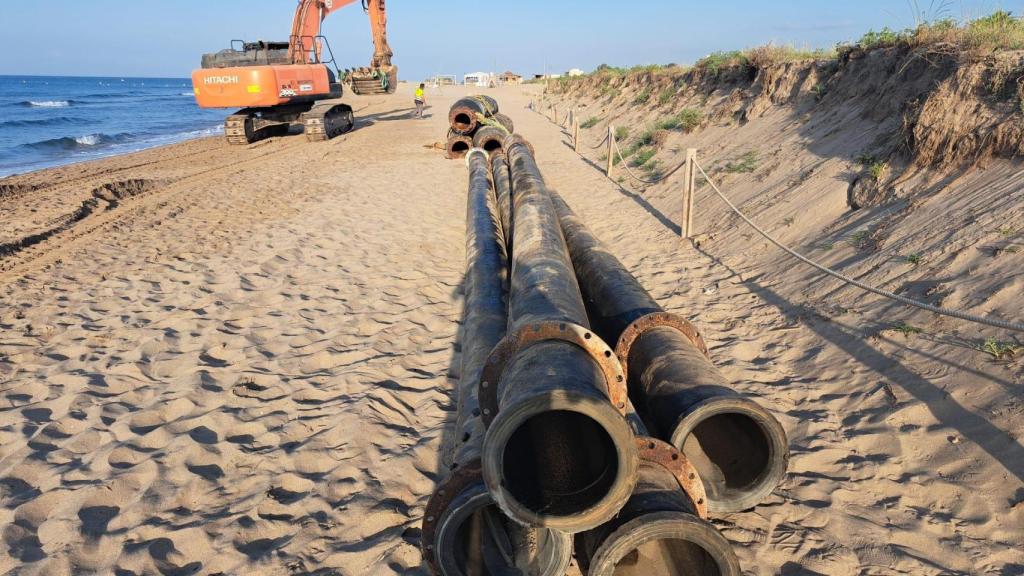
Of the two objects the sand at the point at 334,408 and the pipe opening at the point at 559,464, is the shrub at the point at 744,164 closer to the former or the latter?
the sand at the point at 334,408

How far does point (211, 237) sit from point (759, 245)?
7.53 meters

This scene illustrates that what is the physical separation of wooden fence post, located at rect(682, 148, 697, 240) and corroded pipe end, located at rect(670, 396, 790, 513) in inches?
199

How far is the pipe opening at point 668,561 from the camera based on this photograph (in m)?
2.35

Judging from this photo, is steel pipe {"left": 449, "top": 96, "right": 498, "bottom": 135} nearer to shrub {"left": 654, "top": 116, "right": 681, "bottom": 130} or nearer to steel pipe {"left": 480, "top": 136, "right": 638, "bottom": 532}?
shrub {"left": 654, "top": 116, "right": 681, "bottom": 130}

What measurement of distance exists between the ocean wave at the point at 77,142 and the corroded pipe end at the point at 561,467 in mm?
26367

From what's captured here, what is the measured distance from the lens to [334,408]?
401 centimetres

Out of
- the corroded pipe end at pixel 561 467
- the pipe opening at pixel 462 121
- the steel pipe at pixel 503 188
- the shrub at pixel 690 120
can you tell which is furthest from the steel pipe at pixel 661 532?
the pipe opening at pixel 462 121

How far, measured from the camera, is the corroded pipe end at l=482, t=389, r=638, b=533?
2064 mm

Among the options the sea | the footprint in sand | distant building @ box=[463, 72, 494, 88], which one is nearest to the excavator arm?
the sea

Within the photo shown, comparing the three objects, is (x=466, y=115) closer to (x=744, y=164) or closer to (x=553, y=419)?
(x=744, y=164)

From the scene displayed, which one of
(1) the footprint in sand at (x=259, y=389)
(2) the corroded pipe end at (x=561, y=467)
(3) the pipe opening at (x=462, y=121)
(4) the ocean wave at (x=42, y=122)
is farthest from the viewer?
(4) the ocean wave at (x=42, y=122)

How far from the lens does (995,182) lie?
536cm

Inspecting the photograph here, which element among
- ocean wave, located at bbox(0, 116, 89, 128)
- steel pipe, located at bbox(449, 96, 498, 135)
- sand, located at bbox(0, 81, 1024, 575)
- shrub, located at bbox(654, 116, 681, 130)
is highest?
ocean wave, located at bbox(0, 116, 89, 128)

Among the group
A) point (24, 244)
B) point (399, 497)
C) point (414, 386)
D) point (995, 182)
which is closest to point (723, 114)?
point (995, 182)
